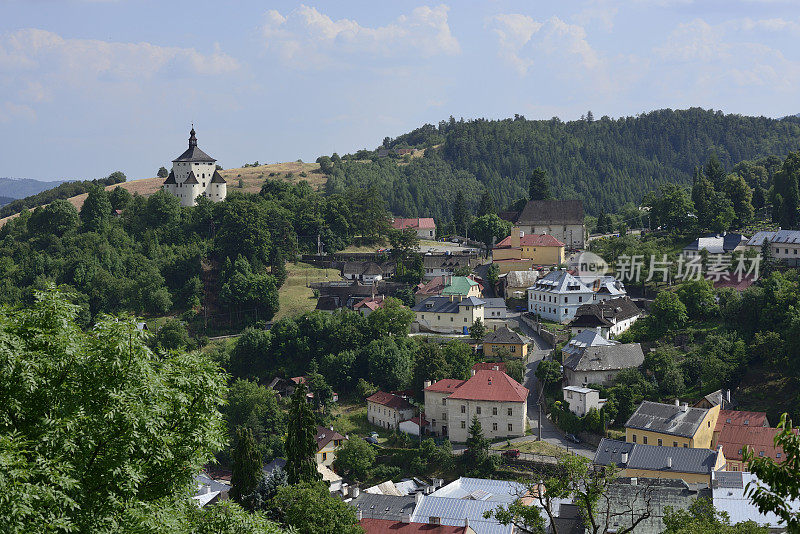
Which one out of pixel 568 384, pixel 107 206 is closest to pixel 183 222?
pixel 107 206

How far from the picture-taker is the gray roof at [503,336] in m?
49.8

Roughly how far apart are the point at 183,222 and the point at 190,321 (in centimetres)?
1253

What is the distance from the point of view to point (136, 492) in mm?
10875

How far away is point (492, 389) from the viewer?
1720 inches

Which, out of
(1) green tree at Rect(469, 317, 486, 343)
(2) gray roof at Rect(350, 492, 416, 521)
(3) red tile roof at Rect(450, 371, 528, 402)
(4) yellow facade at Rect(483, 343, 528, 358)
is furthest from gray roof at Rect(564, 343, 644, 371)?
(2) gray roof at Rect(350, 492, 416, 521)

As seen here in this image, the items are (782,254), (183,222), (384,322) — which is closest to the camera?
(384,322)

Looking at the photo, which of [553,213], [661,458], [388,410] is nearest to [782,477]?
[661,458]

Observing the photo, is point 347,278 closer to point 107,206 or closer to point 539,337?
point 539,337

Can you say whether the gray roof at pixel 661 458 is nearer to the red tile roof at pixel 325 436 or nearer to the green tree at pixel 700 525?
the red tile roof at pixel 325 436

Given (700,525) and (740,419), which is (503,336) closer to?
(740,419)

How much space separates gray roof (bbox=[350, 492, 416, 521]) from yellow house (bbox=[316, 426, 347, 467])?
747 centimetres

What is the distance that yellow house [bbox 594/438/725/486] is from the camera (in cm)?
3478

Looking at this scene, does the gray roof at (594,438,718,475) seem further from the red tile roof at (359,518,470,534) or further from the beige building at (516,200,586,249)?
the beige building at (516,200,586,249)

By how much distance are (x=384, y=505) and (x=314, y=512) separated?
6.61 metres
